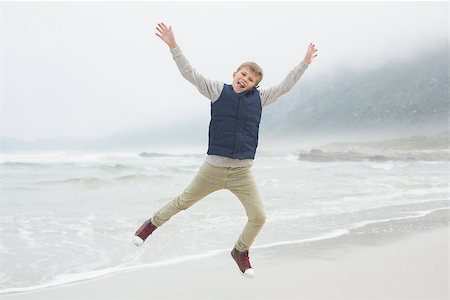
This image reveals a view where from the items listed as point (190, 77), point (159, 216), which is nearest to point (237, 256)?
point (159, 216)

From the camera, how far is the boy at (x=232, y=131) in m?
3.51

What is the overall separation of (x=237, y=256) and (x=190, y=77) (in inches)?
54.7

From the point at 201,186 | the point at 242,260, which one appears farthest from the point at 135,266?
the point at 201,186

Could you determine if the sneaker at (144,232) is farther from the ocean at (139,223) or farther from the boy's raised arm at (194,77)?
the boy's raised arm at (194,77)

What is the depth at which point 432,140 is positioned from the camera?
71.9 meters

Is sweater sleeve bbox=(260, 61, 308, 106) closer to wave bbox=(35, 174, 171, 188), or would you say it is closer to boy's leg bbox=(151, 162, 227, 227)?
boy's leg bbox=(151, 162, 227, 227)

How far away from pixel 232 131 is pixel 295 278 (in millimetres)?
1448

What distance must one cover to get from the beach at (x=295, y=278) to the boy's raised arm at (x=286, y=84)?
1421 millimetres

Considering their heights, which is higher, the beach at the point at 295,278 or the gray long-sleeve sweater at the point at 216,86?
the gray long-sleeve sweater at the point at 216,86

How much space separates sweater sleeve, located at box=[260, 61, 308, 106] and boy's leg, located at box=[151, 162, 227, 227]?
23.6 inches

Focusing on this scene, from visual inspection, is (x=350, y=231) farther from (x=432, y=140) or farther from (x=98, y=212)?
(x=432, y=140)

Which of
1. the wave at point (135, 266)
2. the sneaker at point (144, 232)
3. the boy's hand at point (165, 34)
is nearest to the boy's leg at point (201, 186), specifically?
the sneaker at point (144, 232)

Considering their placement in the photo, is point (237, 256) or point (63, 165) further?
point (63, 165)

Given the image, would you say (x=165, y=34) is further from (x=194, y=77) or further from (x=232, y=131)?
(x=232, y=131)
